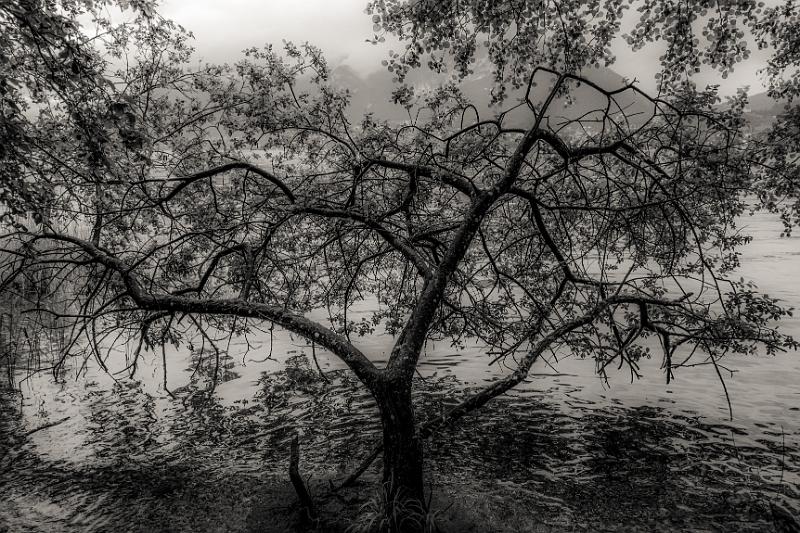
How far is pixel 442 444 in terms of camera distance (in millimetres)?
10648

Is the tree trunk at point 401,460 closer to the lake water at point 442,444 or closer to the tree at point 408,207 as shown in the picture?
the tree at point 408,207

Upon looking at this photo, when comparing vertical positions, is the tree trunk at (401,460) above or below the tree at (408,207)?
below

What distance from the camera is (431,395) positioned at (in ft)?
45.0

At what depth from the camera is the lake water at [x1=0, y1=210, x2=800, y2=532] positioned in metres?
8.32

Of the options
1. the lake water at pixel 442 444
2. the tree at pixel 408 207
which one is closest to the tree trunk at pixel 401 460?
the tree at pixel 408 207

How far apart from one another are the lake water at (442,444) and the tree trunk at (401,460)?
1987 mm

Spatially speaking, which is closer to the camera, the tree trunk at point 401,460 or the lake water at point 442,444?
the tree trunk at point 401,460

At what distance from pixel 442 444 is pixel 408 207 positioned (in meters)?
5.37

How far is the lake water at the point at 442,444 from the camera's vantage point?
328 inches

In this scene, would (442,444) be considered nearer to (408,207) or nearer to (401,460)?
(401,460)

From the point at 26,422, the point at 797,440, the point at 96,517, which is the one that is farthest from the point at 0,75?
Answer: the point at 797,440

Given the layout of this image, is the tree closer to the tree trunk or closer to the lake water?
the tree trunk

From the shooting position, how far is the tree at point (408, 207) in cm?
668

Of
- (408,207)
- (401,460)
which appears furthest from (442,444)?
(408,207)
